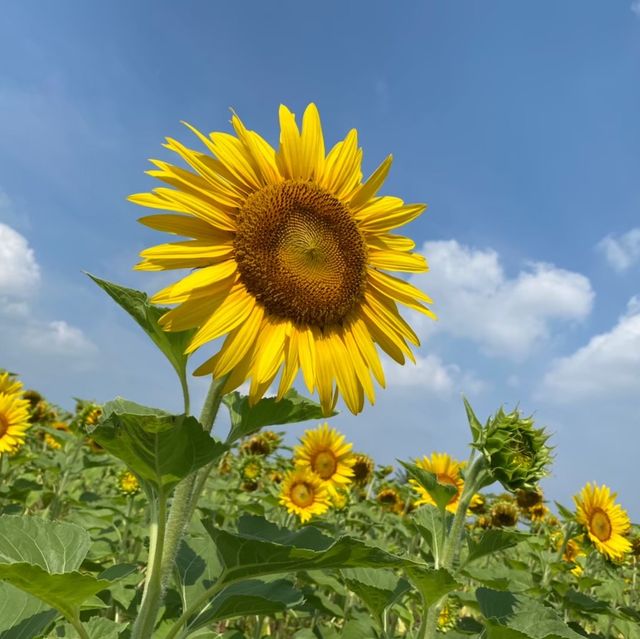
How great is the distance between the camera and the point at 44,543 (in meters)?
2.23

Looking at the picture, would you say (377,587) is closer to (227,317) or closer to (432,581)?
Result: (432,581)

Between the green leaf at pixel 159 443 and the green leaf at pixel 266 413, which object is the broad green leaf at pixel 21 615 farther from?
the green leaf at pixel 266 413

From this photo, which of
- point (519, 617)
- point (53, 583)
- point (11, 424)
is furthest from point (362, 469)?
point (53, 583)

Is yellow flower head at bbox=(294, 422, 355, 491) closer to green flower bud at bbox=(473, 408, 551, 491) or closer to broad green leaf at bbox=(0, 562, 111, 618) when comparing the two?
green flower bud at bbox=(473, 408, 551, 491)

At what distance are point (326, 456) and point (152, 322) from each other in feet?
16.4

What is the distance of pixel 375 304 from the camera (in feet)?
9.42

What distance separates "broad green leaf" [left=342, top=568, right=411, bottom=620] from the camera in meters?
2.85

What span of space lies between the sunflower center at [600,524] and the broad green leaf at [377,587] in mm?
3655

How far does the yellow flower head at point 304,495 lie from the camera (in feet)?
20.6

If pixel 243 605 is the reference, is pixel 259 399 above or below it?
above

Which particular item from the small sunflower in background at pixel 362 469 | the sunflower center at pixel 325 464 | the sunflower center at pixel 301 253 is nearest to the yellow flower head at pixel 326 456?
the sunflower center at pixel 325 464

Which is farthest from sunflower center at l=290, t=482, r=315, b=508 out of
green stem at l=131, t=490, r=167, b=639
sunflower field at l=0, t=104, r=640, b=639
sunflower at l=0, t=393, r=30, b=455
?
green stem at l=131, t=490, r=167, b=639

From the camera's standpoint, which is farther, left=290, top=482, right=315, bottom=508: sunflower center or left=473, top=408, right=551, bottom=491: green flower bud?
left=290, top=482, right=315, bottom=508: sunflower center

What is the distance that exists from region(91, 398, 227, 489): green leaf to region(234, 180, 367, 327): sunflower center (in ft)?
2.70
